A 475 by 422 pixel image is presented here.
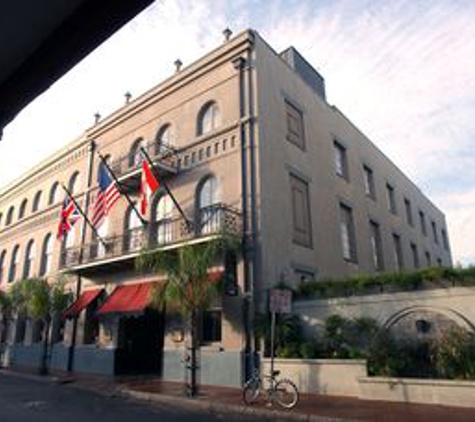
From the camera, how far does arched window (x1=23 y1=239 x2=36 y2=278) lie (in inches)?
1027

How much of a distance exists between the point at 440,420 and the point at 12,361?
74.4ft

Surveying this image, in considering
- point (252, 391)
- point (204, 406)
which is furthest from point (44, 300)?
point (252, 391)

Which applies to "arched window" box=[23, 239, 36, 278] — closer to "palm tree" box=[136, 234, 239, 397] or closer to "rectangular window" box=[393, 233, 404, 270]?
"palm tree" box=[136, 234, 239, 397]

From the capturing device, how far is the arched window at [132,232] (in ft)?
59.8

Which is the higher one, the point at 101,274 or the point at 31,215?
the point at 31,215

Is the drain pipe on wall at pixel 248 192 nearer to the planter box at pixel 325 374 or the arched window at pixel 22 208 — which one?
the planter box at pixel 325 374

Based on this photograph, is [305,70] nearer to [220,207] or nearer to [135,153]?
[135,153]

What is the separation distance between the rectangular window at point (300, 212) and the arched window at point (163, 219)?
4795 mm

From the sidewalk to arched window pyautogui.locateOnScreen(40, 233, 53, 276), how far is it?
11.4 m

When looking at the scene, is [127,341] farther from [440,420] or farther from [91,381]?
[440,420]

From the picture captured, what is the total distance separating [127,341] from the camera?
18.0 m

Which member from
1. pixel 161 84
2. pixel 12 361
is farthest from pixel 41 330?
pixel 161 84

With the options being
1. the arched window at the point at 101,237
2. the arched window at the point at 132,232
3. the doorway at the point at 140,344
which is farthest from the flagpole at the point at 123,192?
Answer: the doorway at the point at 140,344

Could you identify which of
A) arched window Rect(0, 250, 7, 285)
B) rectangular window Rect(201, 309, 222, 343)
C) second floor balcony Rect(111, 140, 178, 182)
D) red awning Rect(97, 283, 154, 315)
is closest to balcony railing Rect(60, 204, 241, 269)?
red awning Rect(97, 283, 154, 315)
